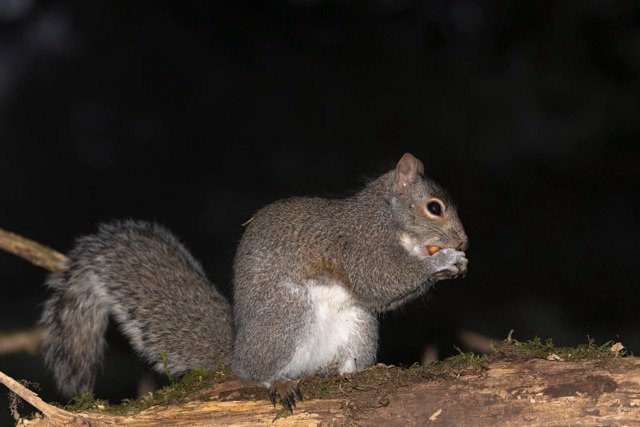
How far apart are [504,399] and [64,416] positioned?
1.58 m

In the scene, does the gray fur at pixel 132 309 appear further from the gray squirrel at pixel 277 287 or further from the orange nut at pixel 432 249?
the orange nut at pixel 432 249

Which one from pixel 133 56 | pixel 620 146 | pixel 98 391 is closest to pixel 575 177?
pixel 620 146

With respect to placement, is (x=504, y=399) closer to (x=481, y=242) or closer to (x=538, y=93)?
(x=481, y=242)

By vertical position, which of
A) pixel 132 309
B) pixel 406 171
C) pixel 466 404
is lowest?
pixel 466 404

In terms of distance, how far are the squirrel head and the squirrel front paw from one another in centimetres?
5

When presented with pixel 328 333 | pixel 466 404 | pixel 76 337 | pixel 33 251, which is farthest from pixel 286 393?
pixel 33 251

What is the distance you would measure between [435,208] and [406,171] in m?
0.24

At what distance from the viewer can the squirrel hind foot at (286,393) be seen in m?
2.82

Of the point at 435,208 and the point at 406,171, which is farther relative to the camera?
the point at 406,171

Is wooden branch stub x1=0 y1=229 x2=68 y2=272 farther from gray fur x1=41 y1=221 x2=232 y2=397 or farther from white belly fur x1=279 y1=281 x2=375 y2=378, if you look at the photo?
white belly fur x1=279 y1=281 x2=375 y2=378

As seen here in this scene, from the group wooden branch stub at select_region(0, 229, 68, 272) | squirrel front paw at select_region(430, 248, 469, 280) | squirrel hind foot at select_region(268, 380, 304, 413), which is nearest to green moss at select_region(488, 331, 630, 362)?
squirrel front paw at select_region(430, 248, 469, 280)

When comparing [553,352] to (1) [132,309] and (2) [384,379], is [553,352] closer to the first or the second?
(2) [384,379]

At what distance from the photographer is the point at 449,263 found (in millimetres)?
3338

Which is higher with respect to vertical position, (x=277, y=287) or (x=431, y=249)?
(x=431, y=249)
